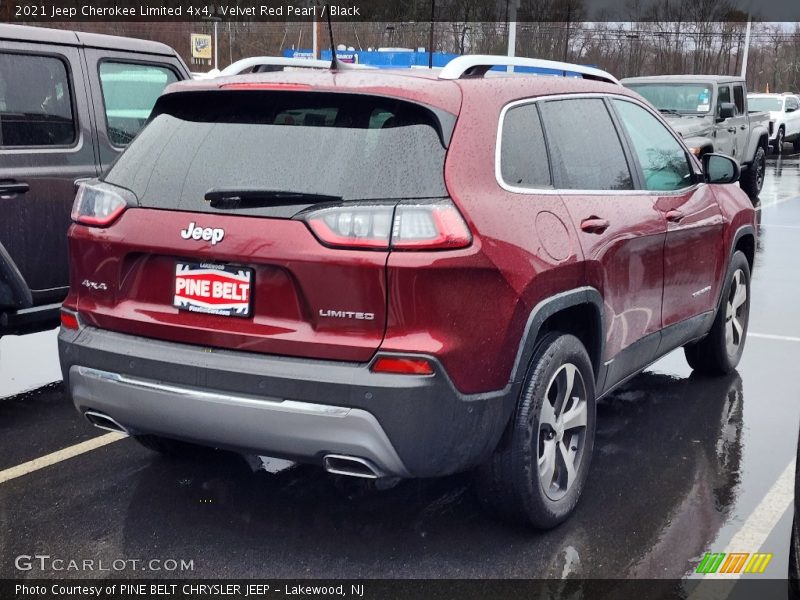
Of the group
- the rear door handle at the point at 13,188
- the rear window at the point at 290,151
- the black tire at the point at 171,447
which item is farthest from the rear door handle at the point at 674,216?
the rear door handle at the point at 13,188

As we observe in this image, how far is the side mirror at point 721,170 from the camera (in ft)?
17.9

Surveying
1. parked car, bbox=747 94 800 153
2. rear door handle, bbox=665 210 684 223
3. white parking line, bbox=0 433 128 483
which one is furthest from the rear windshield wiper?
parked car, bbox=747 94 800 153

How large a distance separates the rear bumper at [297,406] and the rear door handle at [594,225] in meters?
0.84

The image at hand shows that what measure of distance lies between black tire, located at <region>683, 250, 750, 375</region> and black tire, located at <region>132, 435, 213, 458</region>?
→ 3.12 m

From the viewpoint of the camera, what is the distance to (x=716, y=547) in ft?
12.4

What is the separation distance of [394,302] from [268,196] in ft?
1.92

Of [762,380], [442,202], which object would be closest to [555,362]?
[442,202]

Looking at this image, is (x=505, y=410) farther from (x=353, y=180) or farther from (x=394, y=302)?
(x=353, y=180)

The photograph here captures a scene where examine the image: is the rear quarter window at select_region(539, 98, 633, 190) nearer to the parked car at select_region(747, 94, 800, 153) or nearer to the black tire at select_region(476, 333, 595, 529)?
the black tire at select_region(476, 333, 595, 529)

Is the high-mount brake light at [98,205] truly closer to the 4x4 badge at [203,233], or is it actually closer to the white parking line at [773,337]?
the 4x4 badge at [203,233]

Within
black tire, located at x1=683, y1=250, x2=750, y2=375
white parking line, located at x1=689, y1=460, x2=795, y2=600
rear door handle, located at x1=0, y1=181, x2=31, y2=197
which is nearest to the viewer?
white parking line, located at x1=689, y1=460, x2=795, y2=600

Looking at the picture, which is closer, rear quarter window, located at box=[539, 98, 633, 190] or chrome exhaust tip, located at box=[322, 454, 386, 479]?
chrome exhaust tip, located at box=[322, 454, 386, 479]

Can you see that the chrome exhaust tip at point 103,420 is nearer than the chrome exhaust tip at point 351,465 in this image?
No

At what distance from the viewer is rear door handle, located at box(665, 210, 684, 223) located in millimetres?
4820
